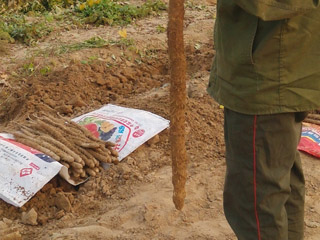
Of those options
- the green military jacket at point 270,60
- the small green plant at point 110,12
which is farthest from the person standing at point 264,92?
the small green plant at point 110,12

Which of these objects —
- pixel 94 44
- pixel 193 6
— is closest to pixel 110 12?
pixel 94 44

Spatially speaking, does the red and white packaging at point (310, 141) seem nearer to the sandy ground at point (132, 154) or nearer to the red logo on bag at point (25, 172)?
the sandy ground at point (132, 154)

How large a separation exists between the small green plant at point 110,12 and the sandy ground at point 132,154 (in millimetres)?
355

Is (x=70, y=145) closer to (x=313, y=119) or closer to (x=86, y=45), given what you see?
(x=313, y=119)

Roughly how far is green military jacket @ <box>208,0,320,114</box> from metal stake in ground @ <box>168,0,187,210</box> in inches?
6.1

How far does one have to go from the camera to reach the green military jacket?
69.3 inches

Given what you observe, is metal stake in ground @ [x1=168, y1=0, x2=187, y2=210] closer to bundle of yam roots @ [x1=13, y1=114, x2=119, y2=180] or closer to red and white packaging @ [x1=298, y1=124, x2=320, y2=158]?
bundle of yam roots @ [x1=13, y1=114, x2=119, y2=180]

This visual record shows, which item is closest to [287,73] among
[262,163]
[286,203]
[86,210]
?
[262,163]

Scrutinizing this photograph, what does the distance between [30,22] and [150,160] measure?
3339mm

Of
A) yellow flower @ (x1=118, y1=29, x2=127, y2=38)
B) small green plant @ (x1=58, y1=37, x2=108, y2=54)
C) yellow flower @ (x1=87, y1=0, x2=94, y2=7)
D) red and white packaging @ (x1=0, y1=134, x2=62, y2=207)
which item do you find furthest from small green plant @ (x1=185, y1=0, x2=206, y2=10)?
red and white packaging @ (x1=0, y1=134, x2=62, y2=207)

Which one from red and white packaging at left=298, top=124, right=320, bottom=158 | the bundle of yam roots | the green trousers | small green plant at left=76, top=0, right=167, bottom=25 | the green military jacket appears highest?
the green military jacket

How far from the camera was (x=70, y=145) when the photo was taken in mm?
3279

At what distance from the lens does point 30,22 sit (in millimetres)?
6066

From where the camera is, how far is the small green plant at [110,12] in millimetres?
6035
